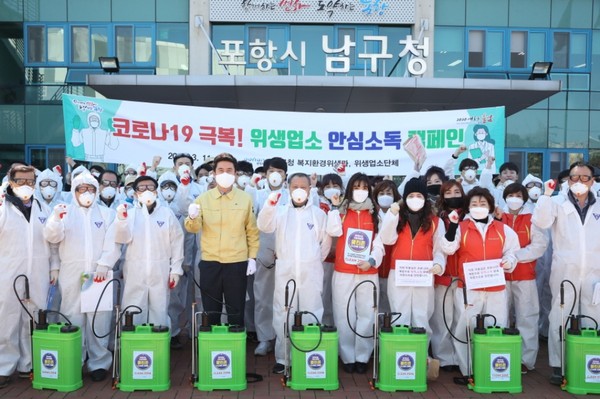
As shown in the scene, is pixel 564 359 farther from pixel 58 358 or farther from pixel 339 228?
pixel 58 358

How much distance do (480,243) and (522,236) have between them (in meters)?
0.92

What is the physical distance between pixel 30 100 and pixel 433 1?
13610 mm

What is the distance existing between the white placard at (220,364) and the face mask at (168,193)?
2.13m

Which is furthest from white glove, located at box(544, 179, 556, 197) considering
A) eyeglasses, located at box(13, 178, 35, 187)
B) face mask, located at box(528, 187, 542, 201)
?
eyeglasses, located at box(13, 178, 35, 187)

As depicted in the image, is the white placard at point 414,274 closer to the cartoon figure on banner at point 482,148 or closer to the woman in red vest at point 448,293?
the woman in red vest at point 448,293

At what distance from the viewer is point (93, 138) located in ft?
24.5

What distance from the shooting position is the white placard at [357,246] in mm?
5355

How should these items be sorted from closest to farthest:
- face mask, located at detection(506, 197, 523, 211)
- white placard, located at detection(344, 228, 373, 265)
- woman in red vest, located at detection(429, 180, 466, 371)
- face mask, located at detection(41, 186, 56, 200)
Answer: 1. white placard, located at detection(344, 228, 373, 265)
2. woman in red vest, located at detection(429, 180, 466, 371)
3. face mask, located at detection(506, 197, 523, 211)
4. face mask, located at detection(41, 186, 56, 200)

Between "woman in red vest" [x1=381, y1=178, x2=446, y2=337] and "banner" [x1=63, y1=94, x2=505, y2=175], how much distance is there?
2332mm

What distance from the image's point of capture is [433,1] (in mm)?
17375

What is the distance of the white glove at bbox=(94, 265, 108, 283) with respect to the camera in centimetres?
516

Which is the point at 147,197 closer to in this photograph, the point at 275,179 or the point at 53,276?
the point at 53,276

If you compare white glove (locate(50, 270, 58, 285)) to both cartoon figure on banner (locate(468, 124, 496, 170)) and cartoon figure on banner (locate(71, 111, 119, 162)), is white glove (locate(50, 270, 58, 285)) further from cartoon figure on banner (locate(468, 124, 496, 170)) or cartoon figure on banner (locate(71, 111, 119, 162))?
cartoon figure on banner (locate(468, 124, 496, 170))

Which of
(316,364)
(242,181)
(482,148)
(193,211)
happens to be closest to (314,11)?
(482,148)
